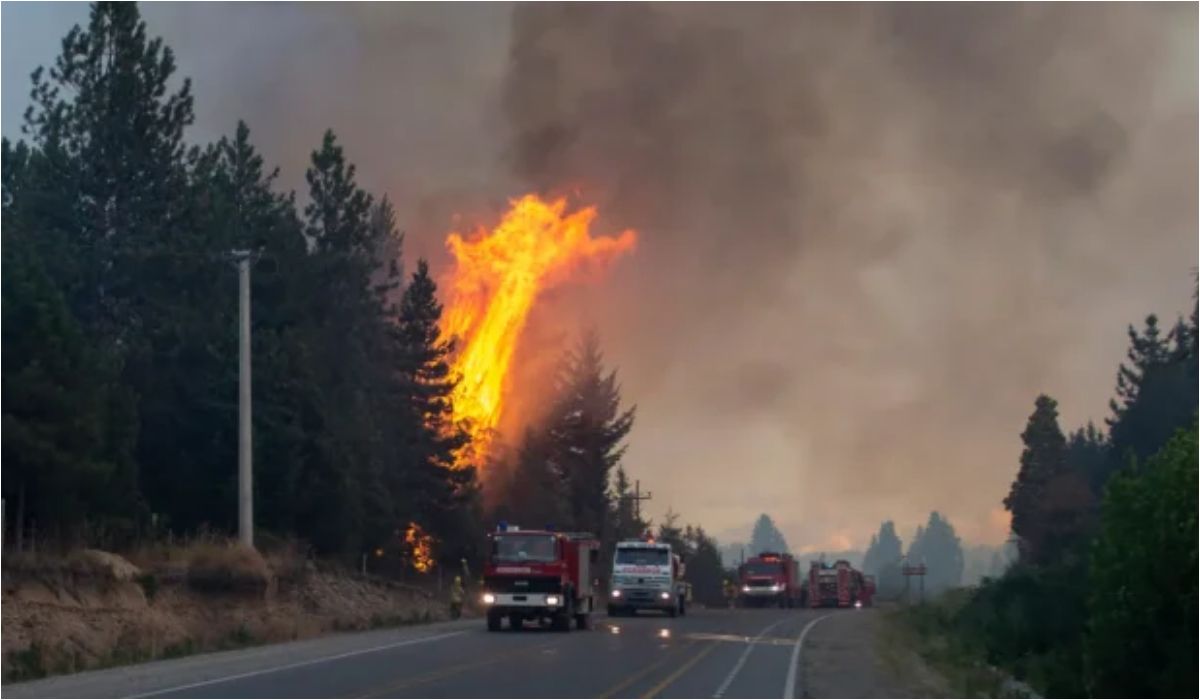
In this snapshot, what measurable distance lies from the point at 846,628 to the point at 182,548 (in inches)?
808

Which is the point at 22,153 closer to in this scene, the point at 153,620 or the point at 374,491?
the point at 374,491

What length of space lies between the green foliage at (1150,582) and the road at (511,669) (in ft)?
16.5

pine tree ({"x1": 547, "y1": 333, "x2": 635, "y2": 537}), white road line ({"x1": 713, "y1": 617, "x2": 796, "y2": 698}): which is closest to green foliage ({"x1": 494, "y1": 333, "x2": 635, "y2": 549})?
pine tree ({"x1": 547, "y1": 333, "x2": 635, "y2": 537})

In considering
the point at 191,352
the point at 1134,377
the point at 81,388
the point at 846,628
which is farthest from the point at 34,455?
the point at 1134,377

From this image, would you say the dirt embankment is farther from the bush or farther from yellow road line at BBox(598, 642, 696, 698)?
yellow road line at BBox(598, 642, 696, 698)

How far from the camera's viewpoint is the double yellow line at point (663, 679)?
82.1 ft

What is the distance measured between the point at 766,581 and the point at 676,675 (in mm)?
54941

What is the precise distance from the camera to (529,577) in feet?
144

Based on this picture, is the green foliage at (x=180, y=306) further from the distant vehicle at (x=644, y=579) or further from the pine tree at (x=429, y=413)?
the distant vehicle at (x=644, y=579)

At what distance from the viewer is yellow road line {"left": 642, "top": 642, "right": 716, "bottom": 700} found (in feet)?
81.5

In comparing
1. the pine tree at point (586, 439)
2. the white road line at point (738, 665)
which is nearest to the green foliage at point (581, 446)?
the pine tree at point (586, 439)

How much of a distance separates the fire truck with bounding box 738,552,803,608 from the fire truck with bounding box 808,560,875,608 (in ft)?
18.9

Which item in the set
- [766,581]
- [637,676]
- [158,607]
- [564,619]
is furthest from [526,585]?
[766,581]

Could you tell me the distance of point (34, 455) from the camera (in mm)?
40875
